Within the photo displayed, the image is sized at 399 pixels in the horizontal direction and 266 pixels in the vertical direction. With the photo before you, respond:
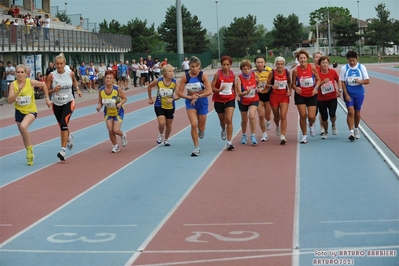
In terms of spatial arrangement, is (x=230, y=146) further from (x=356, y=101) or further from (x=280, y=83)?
(x=356, y=101)

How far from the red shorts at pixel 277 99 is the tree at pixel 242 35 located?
113980 millimetres

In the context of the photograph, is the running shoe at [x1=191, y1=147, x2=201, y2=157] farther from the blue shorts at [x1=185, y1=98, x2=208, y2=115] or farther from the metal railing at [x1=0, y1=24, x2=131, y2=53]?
the metal railing at [x1=0, y1=24, x2=131, y2=53]

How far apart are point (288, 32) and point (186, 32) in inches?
954

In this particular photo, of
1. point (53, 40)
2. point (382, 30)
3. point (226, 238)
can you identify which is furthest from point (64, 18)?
point (226, 238)

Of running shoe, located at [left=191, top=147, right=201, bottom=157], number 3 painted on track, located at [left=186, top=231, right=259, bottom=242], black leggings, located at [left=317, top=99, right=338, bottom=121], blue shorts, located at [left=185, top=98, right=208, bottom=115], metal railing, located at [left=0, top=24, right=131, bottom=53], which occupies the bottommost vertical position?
number 3 painted on track, located at [left=186, top=231, right=259, bottom=242]

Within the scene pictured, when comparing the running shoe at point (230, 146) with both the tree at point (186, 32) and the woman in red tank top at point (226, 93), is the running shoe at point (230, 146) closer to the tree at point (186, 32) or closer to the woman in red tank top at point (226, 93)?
the woman in red tank top at point (226, 93)

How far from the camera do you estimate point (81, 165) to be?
13.6 meters

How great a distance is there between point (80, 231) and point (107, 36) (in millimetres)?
48125

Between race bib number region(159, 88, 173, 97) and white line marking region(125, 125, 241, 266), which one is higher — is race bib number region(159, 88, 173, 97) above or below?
above

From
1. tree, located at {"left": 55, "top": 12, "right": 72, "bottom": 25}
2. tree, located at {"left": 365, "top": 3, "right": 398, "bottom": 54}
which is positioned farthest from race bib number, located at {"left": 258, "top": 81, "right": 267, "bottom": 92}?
tree, located at {"left": 365, "top": 3, "right": 398, "bottom": 54}

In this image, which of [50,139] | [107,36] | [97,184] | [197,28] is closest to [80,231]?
[97,184]

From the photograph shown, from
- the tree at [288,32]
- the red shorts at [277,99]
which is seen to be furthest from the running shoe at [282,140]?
the tree at [288,32]

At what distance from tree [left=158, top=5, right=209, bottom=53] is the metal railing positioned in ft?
184

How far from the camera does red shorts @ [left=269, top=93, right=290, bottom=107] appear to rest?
15.2 meters
